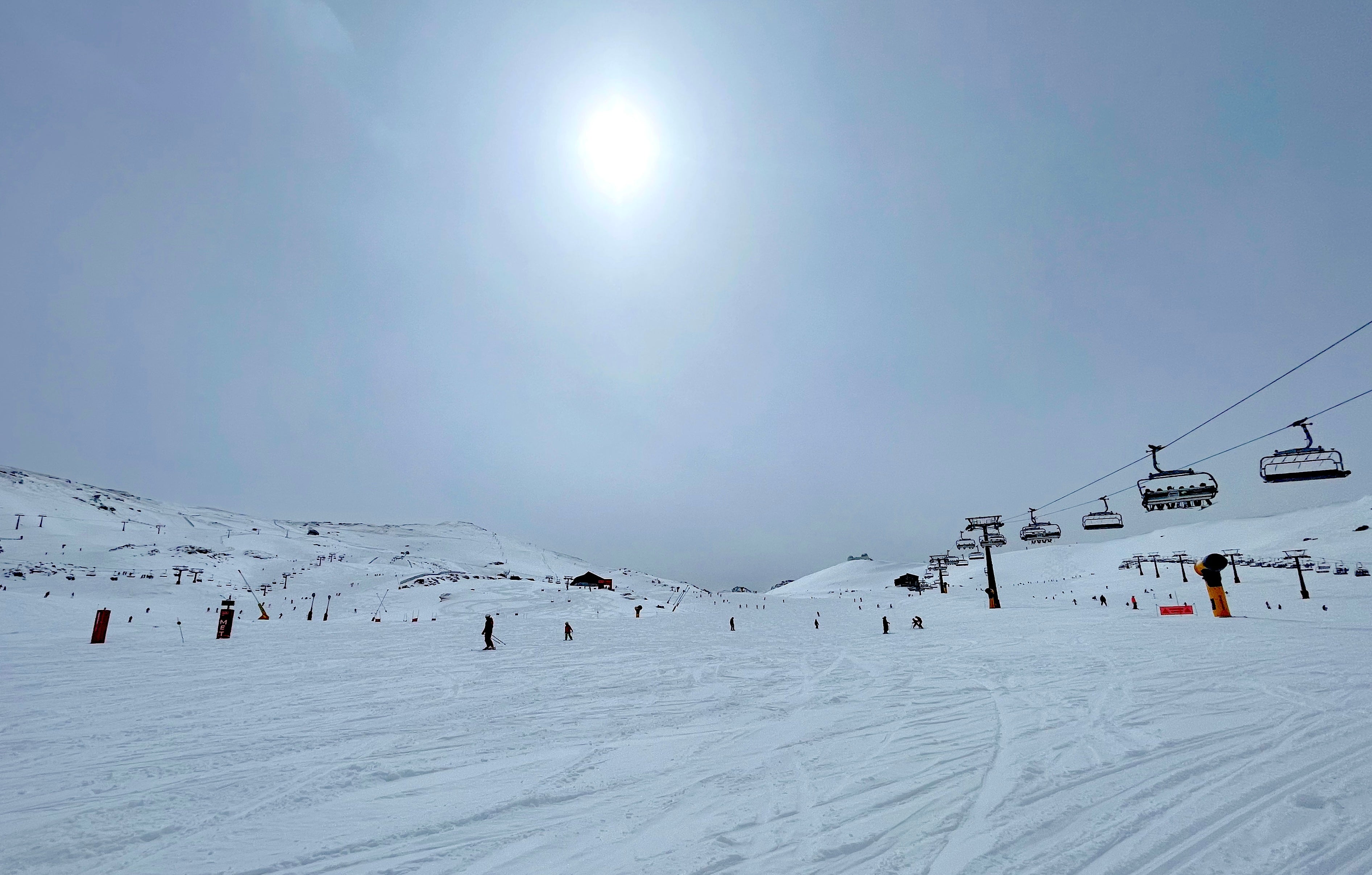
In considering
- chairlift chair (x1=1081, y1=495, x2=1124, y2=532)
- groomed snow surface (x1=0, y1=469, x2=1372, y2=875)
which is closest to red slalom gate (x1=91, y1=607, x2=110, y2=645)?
groomed snow surface (x1=0, y1=469, x2=1372, y2=875)

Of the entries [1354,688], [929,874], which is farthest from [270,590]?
[1354,688]

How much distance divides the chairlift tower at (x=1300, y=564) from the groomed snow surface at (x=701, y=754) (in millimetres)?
25920

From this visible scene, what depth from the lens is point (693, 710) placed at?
34.9 feet

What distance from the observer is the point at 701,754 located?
7.90m

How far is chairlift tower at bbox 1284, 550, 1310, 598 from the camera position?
41.8 m

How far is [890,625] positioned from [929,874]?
105ft

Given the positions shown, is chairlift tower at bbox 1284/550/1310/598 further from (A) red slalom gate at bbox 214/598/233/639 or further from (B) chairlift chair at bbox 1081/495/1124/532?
(A) red slalom gate at bbox 214/598/233/639

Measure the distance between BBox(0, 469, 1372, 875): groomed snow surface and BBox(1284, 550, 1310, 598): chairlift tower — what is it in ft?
85.0

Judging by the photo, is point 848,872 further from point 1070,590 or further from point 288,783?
point 1070,590

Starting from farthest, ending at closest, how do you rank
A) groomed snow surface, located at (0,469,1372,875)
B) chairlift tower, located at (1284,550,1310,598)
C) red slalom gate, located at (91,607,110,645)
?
chairlift tower, located at (1284,550,1310,598) < red slalom gate, located at (91,607,110,645) < groomed snow surface, located at (0,469,1372,875)

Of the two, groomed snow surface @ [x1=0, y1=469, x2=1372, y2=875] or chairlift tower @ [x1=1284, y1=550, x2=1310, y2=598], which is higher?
chairlift tower @ [x1=1284, y1=550, x2=1310, y2=598]

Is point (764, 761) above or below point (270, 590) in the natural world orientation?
below

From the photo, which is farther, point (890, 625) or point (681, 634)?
point (890, 625)

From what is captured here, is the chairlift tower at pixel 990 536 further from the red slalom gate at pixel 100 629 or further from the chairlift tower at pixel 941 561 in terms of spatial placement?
the red slalom gate at pixel 100 629
